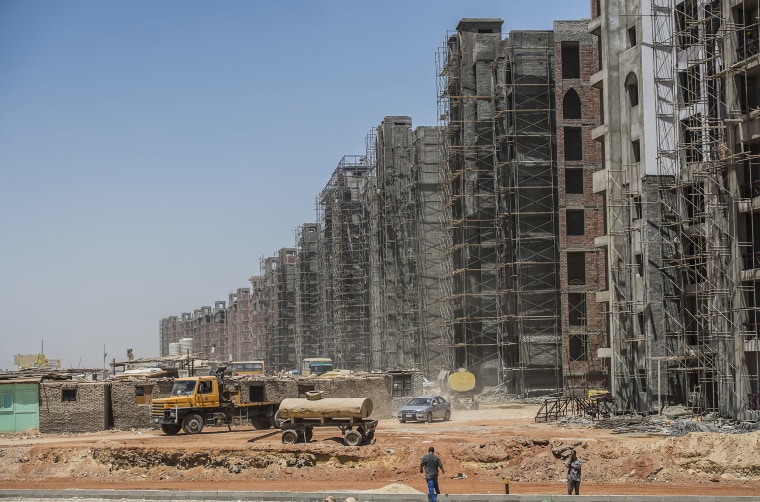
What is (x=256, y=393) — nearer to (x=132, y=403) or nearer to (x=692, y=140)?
(x=132, y=403)

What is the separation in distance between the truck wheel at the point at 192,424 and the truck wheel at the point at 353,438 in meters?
9.60

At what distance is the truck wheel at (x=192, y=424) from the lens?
4556 cm

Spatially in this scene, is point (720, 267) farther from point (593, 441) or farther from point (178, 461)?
point (178, 461)

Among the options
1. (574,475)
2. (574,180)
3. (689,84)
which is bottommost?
(574,475)

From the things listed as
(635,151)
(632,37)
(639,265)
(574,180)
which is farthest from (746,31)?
(574,180)

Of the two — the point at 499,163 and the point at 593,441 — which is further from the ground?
the point at 499,163

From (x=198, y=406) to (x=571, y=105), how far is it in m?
33.6

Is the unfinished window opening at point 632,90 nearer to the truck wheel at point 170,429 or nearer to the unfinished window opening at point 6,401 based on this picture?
the truck wheel at point 170,429

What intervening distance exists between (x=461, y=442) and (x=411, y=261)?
5260 cm

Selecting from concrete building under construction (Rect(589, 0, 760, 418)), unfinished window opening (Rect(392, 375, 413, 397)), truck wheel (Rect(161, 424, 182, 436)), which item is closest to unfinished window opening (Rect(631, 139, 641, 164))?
concrete building under construction (Rect(589, 0, 760, 418))

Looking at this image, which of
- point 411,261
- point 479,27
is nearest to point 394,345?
point 411,261

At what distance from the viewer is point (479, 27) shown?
74.3 meters

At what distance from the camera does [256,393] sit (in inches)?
2046

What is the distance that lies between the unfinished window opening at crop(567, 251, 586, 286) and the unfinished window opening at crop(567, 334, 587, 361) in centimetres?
343
